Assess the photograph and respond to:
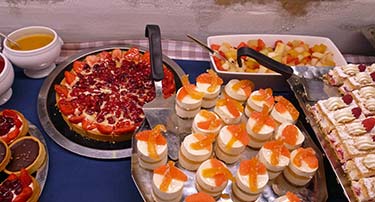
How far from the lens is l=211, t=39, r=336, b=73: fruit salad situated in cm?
152

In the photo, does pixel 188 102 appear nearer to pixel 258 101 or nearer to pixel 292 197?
pixel 258 101

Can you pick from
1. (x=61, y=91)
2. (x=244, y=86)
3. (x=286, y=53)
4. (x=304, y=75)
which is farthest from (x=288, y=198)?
(x=61, y=91)

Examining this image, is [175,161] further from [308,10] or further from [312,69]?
[308,10]

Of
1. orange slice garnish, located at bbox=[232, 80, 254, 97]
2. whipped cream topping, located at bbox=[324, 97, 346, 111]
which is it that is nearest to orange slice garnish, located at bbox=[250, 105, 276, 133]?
orange slice garnish, located at bbox=[232, 80, 254, 97]

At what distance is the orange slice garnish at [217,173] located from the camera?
107cm

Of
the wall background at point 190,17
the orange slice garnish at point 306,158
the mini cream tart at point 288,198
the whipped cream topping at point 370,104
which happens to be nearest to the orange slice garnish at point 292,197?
the mini cream tart at point 288,198

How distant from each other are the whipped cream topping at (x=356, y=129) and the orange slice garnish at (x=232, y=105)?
342mm

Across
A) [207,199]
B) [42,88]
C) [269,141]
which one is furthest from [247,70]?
[42,88]

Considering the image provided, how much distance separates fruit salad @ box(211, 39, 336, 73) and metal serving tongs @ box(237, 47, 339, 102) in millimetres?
93

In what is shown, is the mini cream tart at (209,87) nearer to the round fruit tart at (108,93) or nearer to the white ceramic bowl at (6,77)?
the round fruit tart at (108,93)

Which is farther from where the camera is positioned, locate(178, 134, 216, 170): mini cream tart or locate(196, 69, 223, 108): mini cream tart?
locate(196, 69, 223, 108): mini cream tart

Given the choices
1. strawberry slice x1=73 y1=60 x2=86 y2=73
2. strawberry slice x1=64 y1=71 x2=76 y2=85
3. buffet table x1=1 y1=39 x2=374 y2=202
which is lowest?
buffet table x1=1 y1=39 x2=374 y2=202

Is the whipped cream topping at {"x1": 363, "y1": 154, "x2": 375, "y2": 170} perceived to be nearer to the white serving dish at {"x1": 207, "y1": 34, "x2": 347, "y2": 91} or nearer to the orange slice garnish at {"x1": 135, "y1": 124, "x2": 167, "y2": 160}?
the white serving dish at {"x1": 207, "y1": 34, "x2": 347, "y2": 91}

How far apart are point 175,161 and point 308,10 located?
89cm
